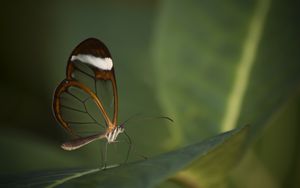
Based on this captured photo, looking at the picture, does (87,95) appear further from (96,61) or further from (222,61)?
(222,61)

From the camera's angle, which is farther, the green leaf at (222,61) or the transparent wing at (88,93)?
the transparent wing at (88,93)

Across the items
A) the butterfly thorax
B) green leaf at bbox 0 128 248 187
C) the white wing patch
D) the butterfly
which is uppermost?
the white wing patch

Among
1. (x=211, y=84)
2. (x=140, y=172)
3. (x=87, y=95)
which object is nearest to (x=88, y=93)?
(x=87, y=95)

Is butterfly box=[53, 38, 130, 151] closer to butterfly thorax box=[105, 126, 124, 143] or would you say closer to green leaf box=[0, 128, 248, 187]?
butterfly thorax box=[105, 126, 124, 143]

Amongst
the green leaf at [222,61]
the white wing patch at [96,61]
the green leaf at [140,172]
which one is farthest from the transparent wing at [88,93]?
the green leaf at [140,172]

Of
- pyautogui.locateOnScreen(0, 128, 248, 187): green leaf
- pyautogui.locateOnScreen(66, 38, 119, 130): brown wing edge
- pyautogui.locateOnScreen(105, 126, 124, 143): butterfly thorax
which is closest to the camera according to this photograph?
pyautogui.locateOnScreen(0, 128, 248, 187): green leaf

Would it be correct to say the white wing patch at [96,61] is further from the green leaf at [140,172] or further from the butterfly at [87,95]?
the green leaf at [140,172]

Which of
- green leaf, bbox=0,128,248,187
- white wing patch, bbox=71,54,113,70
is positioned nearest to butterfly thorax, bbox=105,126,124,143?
white wing patch, bbox=71,54,113,70
